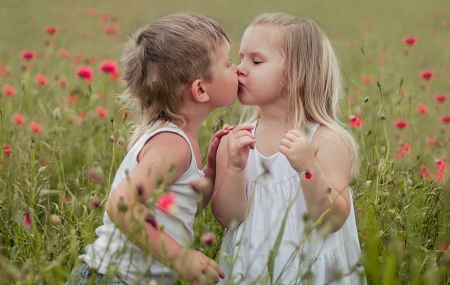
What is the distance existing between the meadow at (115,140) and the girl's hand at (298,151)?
0.79 feet

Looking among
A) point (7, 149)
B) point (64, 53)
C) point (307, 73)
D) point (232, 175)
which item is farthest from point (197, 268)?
point (64, 53)

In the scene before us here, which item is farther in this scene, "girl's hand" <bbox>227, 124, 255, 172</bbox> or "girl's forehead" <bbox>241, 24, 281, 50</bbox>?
"girl's forehead" <bbox>241, 24, 281, 50</bbox>

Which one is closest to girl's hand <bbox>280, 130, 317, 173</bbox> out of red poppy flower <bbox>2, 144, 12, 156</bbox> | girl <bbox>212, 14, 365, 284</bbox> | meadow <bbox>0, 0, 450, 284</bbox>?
girl <bbox>212, 14, 365, 284</bbox>

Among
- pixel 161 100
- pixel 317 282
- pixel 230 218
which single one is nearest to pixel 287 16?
pixel 161 100

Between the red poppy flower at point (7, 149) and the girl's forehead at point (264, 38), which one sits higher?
the girl's forehead at point (264, 38)

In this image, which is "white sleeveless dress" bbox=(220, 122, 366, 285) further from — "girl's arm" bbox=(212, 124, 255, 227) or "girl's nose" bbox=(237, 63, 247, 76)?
"girl's nose" bbox=(237, 63, 247, 76)

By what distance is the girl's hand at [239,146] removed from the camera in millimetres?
1851

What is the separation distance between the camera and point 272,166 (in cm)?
209

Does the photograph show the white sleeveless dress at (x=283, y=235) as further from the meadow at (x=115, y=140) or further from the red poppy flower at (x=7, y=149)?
the red poppy flower at (x=7, y=149)

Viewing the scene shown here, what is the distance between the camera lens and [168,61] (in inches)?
77.5

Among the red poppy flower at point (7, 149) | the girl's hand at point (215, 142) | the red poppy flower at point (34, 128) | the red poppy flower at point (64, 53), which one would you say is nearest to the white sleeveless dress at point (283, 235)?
the girl's hand at point (215, 142)

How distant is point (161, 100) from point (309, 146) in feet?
1.49

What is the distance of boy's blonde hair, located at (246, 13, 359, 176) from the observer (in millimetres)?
2055

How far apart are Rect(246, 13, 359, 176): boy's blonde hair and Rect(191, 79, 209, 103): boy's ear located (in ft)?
0.81
